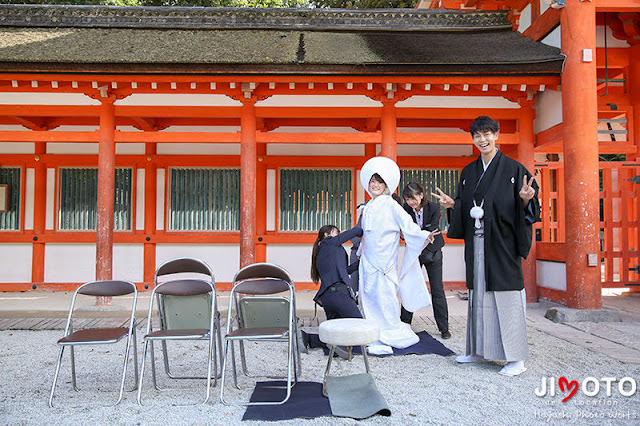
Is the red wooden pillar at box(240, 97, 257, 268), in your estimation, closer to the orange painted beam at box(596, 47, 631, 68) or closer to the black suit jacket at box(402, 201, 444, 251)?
the black suit jacket at box(402, 201, 444, 251)

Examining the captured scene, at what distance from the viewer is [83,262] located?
8.18 m

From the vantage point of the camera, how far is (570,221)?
19.3 ft

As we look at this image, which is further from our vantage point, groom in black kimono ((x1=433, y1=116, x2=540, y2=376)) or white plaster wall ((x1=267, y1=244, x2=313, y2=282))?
white plaster wall ((x1=267, y1=244, x2=313, y2=282))

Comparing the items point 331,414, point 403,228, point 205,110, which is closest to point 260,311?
point 331,414

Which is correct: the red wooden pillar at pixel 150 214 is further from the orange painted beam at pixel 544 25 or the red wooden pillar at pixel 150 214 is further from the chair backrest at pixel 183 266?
the orange painted beam at pixel 544 25

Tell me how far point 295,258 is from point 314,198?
1097 mm

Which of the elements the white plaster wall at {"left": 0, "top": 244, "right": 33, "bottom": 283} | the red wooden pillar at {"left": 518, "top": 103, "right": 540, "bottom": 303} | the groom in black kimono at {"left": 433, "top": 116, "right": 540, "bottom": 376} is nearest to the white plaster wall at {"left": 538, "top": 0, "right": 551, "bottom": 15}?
the red wooden pillar at {"left": 518, "top": 103, "right": 540, "bottom": 303}

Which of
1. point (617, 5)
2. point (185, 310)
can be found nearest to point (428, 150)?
point (617, 5)

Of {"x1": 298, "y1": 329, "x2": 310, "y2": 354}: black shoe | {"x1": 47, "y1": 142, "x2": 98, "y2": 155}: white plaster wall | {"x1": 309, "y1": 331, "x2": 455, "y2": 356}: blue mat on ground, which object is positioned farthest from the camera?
{"x1": 47, "y1": 142, "x2": 98, "y2": 155}: white plaster wall

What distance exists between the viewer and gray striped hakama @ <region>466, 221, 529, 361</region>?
3.65m

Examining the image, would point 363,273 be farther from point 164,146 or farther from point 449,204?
point 164,146

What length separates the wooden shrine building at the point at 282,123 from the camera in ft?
19.7

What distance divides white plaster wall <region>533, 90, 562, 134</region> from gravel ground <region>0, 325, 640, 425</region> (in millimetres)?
3173

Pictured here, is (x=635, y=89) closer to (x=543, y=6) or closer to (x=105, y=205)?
(x=543, y=6)
